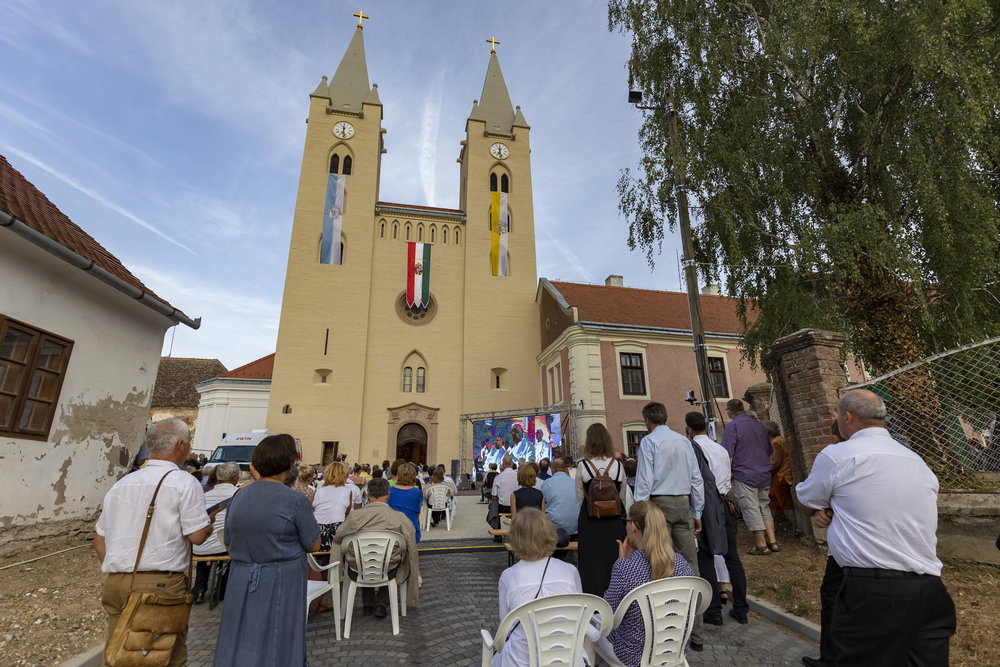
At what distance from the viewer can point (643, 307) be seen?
24531mm

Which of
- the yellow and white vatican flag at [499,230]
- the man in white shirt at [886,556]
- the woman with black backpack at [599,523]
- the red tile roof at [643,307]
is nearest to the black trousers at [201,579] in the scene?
the woman with black backpack at [599,523]

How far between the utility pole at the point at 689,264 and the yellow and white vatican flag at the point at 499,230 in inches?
630

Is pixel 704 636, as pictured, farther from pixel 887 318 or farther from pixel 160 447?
pixel 887 318

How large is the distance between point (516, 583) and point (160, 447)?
87.3 inches

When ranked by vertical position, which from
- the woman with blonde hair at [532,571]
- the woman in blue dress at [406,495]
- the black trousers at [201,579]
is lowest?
the black trousers at [201,579]

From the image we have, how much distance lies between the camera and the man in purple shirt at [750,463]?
5848 millimetres

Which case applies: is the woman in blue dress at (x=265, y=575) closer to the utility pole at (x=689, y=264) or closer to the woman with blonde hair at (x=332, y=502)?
the woman with blonde hair at (x=332, y=502)

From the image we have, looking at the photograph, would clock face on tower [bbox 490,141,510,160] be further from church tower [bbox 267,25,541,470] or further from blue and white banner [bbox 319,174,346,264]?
blue and white banner [bbox 319,174,346,264]

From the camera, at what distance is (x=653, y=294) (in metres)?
26.7

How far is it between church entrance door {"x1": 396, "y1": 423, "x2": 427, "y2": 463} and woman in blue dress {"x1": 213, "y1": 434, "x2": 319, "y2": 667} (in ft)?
67.6

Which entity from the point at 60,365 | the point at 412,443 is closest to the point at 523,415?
the point at 412,443

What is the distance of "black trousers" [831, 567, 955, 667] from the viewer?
7.35 ft

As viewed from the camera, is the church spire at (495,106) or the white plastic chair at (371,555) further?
the church spire at (495,106)

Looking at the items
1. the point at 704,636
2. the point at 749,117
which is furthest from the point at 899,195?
the point at 704,636
